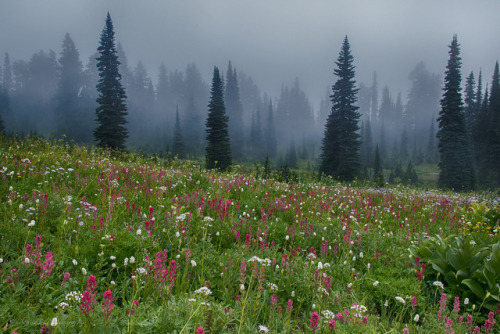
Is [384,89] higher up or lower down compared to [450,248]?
higher up

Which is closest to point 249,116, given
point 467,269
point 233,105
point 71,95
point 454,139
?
→ point 233,105

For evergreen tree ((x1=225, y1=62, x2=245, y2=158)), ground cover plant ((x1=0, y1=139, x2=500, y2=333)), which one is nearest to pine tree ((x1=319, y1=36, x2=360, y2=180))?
ground cover plant ((x1=0, y1=139, x2=500, y2=333))

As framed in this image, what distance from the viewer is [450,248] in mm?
3795

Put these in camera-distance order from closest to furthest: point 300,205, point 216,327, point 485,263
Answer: point 216,327, point 485,263, point 300,205

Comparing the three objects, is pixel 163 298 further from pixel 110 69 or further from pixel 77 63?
pixel 77 63

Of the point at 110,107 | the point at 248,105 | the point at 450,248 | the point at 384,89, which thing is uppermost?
the point at 384,89

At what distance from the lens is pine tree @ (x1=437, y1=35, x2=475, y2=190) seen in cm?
4116

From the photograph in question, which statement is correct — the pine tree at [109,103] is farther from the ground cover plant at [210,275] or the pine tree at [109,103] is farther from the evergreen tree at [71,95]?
the evergreen tree at [71,95]

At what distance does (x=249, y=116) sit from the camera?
14962 centimetres

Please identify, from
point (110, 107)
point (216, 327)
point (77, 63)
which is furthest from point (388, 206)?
point (77, 63)

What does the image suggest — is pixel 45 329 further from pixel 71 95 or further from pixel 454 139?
pixel 71 95

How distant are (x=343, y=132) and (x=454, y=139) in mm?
17200

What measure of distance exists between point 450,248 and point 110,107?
4120 centimetres

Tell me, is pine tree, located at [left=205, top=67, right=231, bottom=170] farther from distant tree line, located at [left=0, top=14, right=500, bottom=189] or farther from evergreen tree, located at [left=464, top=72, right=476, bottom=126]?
evergreen tree, located at [left=464, top=72, right=476, bottom=126]
